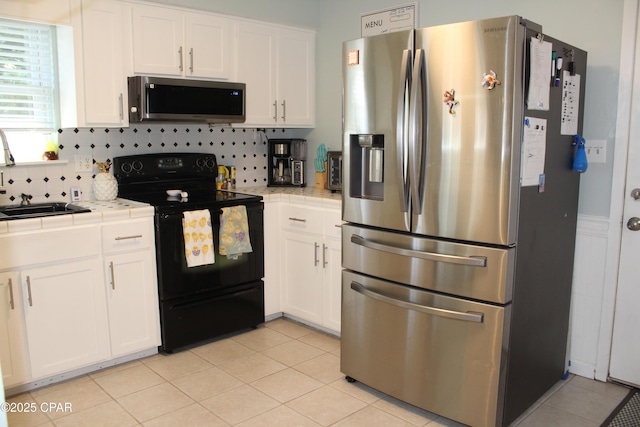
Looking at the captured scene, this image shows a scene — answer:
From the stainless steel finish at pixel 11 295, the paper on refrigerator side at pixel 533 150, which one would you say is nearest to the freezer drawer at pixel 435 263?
the paper on refrigerator side at pixel 533 150

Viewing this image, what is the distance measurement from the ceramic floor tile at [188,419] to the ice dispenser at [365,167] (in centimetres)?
130

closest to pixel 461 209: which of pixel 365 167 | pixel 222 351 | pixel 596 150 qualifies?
pixel 365 167

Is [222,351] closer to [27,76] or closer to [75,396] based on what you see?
[75,396]

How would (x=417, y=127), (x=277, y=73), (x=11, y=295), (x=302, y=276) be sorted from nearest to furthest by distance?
1. (x=417, y=127)
2. (x=11, y=295)
3. (x=302, y=276)
4. (x=277, y=73)

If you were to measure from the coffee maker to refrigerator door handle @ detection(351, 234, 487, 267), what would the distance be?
157 cm

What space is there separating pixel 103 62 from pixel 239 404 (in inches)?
82.7

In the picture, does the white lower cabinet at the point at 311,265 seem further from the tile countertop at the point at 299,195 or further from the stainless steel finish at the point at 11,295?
the stainless steel finish at the point at 11,295

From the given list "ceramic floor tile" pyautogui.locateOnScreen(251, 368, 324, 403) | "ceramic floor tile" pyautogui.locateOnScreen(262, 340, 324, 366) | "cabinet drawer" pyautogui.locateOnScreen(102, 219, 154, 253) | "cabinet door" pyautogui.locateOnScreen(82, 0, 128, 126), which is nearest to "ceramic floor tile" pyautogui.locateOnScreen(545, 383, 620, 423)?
"ceramic floor tile" pyautogui.locateOnScreen(251, 368, 324, 403)

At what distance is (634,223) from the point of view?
8.69ft

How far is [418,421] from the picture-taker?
96.7 inches

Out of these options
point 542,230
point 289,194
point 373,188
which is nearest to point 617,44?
point 542,230

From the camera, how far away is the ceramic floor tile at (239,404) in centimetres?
251

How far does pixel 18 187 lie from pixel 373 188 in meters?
2.11

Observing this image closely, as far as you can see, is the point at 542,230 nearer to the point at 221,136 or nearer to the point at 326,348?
the point at 326,348
